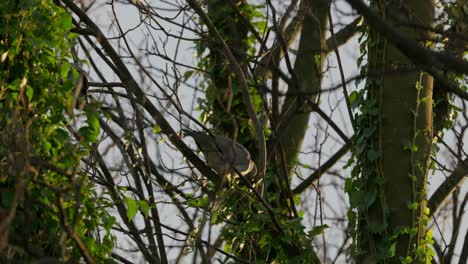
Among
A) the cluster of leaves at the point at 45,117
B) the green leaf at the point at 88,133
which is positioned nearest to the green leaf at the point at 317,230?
the cluster of leaves at the point at 45,117

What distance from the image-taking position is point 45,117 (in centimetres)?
431

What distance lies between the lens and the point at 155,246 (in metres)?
5.93

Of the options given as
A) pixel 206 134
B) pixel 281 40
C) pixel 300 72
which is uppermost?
pixel 300 72

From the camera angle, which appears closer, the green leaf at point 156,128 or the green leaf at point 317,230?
the green leaf at point 156,128

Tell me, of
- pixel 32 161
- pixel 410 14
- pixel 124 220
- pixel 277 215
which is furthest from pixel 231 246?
pixel 32 161

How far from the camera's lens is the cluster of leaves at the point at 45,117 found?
13.1 feet

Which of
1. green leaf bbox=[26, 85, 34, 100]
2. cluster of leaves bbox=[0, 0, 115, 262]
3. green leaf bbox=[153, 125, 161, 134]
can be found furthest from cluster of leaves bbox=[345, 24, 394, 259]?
green leaf bbox=[26, 85, 34, 100]

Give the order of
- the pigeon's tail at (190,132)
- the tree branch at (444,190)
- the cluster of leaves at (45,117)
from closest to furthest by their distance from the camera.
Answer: the cluster of leaves at (45,117)
the pigeon's tail at (190,132)
the tree branch at (444,190)

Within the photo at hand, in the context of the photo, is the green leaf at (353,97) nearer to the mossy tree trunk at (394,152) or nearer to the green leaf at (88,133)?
the mossy tree trunk at (394,152)

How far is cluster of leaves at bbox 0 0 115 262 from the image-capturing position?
13.1 feet

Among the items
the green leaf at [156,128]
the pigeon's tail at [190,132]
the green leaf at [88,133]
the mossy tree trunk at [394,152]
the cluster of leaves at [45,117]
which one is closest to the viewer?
the cluster of leaves at [45,117]

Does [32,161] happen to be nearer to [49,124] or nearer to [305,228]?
[49,124]

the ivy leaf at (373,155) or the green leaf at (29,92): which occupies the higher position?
the ivy leaf at (373,155)

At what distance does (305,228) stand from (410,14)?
1.50 metres
